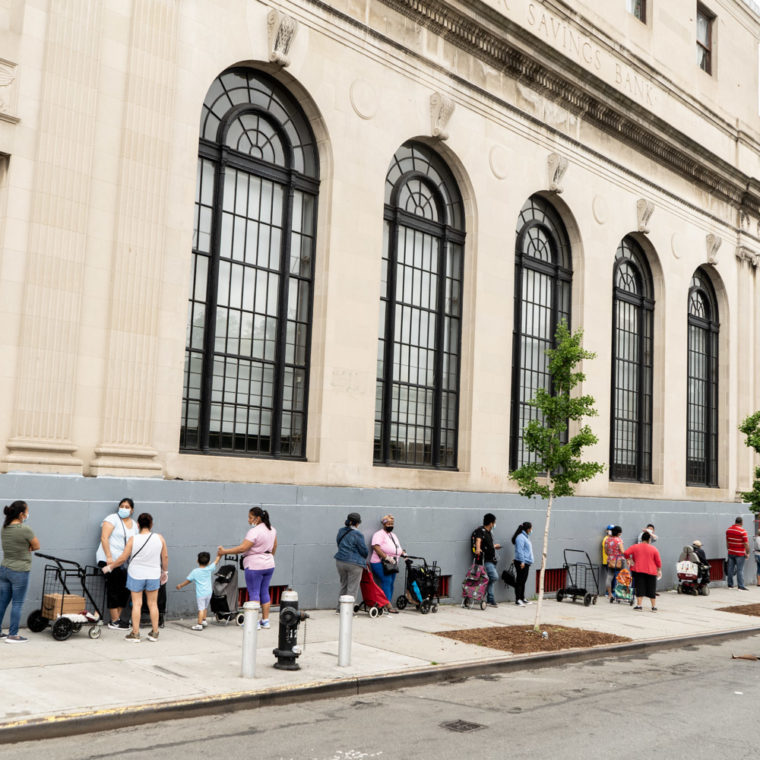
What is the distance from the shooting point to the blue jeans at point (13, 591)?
36.2ft

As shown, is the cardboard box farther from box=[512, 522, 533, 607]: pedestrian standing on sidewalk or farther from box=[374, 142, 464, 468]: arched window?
box=[512, 522, 533, 607]: pedestrian standing on sidewalk

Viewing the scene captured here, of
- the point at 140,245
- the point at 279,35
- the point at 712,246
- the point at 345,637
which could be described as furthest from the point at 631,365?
the point at 345,637

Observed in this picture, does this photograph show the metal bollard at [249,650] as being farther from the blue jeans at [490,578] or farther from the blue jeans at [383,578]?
the blue jeans at [490,578]

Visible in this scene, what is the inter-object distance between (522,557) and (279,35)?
35.7ft

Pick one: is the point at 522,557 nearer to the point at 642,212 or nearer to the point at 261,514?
the point at 261,514

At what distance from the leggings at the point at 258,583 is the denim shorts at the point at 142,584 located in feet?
5.84

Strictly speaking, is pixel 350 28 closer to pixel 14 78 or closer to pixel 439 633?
pixel 14 78

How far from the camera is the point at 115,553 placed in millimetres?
12484

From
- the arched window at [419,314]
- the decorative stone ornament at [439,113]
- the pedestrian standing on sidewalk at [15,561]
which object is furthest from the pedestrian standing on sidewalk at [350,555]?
the decorative stone ornament at [439,113]

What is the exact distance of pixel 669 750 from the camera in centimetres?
808

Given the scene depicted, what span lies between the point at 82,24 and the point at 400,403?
8.94 m

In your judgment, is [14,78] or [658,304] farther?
[658,304]

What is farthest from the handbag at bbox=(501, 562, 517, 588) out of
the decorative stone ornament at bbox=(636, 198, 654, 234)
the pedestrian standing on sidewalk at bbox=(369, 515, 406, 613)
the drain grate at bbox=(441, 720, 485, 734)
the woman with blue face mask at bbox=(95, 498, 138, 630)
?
the decorative stone ornament at bbox=(636, 198, 654, 234)

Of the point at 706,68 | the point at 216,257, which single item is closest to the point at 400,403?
the point at 216,257
